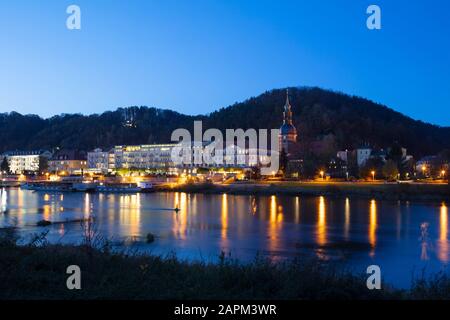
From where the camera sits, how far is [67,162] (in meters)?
106

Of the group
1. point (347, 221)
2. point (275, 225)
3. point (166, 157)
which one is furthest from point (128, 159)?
point (275, 225)

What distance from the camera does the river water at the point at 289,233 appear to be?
1642 centimetres

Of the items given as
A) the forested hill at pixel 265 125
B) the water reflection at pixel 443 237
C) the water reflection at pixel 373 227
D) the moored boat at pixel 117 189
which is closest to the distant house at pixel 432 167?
the forested hill at pixel 265 125

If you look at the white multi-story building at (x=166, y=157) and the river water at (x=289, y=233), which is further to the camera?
the white multi-story building at (x=166, y=157)

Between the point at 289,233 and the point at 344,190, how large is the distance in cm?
2745

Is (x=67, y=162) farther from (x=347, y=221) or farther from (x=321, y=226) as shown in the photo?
(x=321, y=226)

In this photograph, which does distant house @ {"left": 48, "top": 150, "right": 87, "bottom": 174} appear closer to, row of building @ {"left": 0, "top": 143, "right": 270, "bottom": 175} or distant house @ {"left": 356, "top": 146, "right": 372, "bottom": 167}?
row of building @ {"left": 0, "top": 143, "right": 270, "bottom": 175}

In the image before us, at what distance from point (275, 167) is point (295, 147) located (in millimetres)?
7693

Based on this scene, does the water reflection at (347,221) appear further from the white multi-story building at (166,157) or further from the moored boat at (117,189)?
the white multi-story building at (166,157)

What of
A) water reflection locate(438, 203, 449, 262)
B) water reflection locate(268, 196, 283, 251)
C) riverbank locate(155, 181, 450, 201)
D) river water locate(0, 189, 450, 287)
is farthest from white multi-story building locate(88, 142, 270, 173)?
water reflection locate(438, 203, 449, 262)

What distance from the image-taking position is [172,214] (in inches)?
1259

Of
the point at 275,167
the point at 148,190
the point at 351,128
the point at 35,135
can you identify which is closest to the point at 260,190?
the point at 148,190

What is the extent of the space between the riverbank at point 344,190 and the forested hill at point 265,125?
1196 inches

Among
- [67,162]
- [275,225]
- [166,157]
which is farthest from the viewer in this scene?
[67,162]
